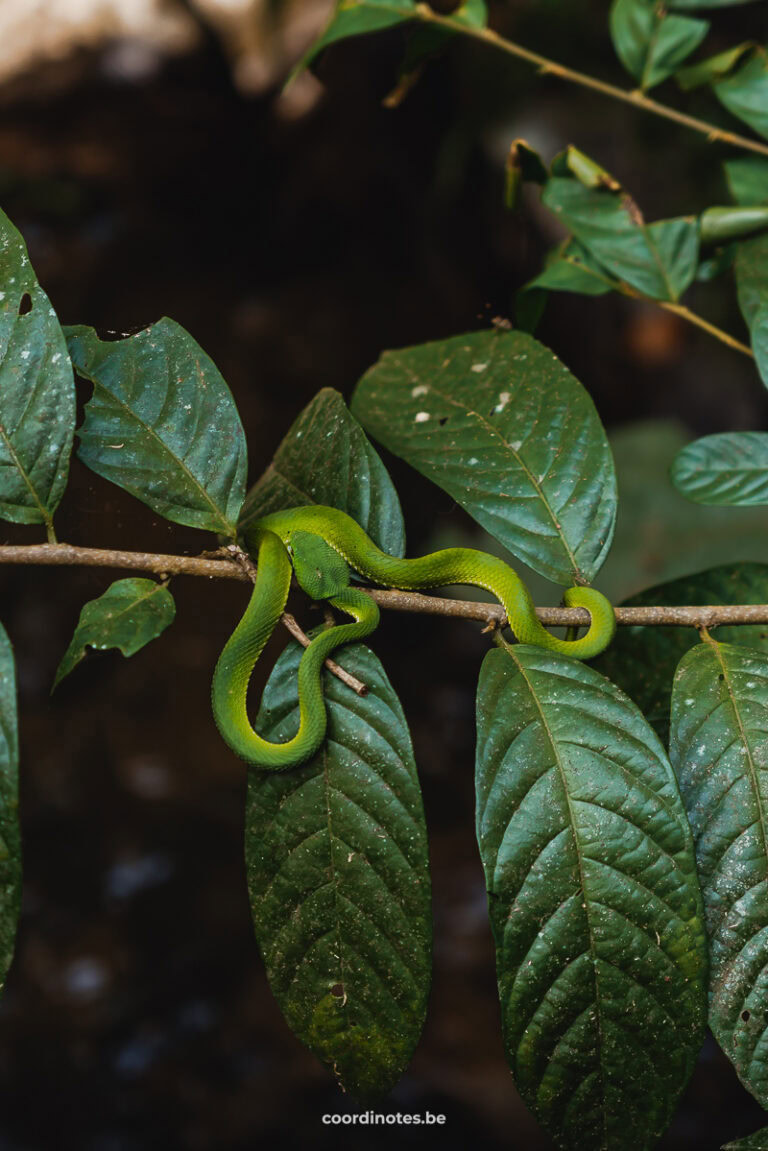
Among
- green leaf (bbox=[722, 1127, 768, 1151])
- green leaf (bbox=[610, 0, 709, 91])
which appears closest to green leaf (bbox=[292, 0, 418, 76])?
green leaf (bbox=[610, 0, 709, 91])

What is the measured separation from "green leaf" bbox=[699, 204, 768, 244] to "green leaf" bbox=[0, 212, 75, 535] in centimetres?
115

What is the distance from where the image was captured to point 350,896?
944 millimetres

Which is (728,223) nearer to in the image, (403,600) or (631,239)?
(631,239)

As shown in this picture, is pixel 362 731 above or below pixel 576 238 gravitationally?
below

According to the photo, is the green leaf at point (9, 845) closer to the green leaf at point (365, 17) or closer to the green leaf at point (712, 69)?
the green leaf at point (365, 17)

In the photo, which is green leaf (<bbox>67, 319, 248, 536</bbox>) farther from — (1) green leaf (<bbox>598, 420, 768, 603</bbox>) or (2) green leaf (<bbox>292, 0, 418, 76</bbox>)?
(1) green leaf (<bbox>598, 420, 768, 603</bbox>)

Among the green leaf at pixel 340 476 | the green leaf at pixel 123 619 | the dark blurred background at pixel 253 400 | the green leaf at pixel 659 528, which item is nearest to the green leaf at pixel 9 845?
the green leaf at pixel 123 619

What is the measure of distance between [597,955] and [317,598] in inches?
21.1

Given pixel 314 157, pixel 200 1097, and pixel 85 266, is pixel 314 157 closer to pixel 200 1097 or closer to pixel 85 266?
pixel 85 266

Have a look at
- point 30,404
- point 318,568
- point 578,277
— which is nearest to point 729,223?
point 578,277

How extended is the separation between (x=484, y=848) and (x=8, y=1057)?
2606mm

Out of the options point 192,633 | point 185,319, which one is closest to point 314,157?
point 185,319

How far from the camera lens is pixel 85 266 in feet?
11.7

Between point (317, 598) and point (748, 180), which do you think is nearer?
point (317, 598)
